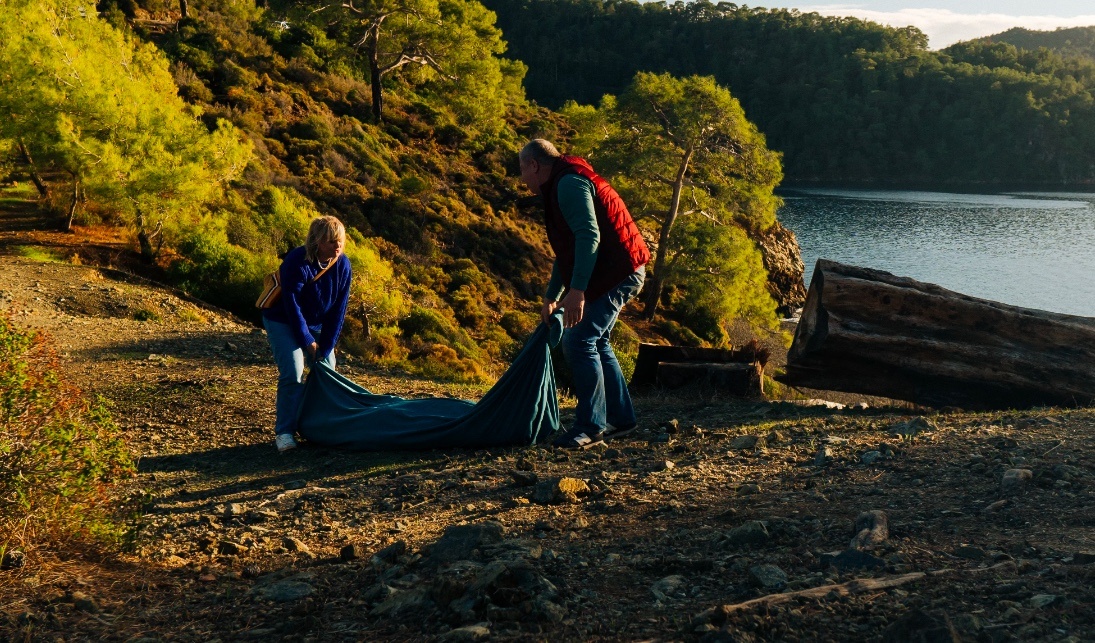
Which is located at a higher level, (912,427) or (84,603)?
(912,427)

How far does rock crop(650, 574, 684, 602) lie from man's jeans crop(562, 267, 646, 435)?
233 centimetres

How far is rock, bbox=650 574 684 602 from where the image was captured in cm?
309

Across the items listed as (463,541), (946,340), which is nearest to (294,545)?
(463,541)

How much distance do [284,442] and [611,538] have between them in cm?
286

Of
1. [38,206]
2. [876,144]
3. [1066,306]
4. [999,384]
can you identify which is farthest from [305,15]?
[876,144]

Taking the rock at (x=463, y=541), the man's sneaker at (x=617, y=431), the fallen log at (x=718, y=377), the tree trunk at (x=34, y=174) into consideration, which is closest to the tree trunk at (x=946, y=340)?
the fallen log at (x=718, y=377)

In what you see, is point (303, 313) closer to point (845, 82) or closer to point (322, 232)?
point (322, 232)

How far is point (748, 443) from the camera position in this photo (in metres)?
5.46

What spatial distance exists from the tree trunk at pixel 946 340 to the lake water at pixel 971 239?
2631 cm

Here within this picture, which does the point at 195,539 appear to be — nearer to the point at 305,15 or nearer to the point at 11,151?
the point at 11,151

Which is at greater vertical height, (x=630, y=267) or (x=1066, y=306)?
(x=630, y=267)

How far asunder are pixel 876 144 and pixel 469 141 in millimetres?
60812

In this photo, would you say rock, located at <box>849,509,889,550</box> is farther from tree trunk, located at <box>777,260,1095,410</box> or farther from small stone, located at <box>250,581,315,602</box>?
tree trunk, located at <box>777,260,1095,410</box>

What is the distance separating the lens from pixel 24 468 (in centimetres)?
338
